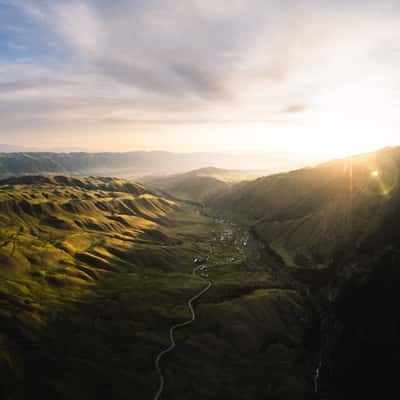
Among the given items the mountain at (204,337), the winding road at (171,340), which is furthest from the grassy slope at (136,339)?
the winding road at (171,340)

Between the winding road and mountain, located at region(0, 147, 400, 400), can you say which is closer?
the winding road

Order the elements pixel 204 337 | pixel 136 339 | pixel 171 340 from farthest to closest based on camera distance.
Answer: pixel 204 337 < pixel 171 340 < pixel 136 339

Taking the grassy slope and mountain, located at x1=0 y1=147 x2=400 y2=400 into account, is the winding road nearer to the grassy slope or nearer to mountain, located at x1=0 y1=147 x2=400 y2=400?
mountain, located at x1=0 y1=147 x2=400 y2=400

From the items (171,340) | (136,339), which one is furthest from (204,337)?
(136,339)

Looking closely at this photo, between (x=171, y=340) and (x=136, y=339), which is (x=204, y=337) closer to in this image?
(x=171, y=340)

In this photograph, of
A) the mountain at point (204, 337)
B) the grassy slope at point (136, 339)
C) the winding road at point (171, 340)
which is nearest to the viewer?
the winding road at point (171, 340)

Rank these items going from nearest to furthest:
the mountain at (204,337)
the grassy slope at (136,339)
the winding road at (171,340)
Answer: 1. the winding road at (171,340)
2. the grassy slope at (136,339)
3. the mountain at (204,337)

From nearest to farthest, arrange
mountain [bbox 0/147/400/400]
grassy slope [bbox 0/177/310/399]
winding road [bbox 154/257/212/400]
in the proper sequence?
winding road [bbox 154/257/212/400]
grassy slope [bbox 0/177/310/399]
mountain [bbox 0/147/400/400]

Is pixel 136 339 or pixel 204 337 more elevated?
pixel 136 339

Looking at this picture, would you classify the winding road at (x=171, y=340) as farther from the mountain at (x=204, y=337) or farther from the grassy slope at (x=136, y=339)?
the grassy slope at (x=136, y=339)

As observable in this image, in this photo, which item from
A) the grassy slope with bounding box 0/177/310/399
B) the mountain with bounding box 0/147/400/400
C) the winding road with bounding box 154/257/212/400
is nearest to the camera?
the winding road with bounding box 154/257/212/400

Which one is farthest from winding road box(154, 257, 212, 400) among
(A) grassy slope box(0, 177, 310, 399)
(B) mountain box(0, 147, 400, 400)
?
(A) grassy slope box(0, 177, 310, 399)
